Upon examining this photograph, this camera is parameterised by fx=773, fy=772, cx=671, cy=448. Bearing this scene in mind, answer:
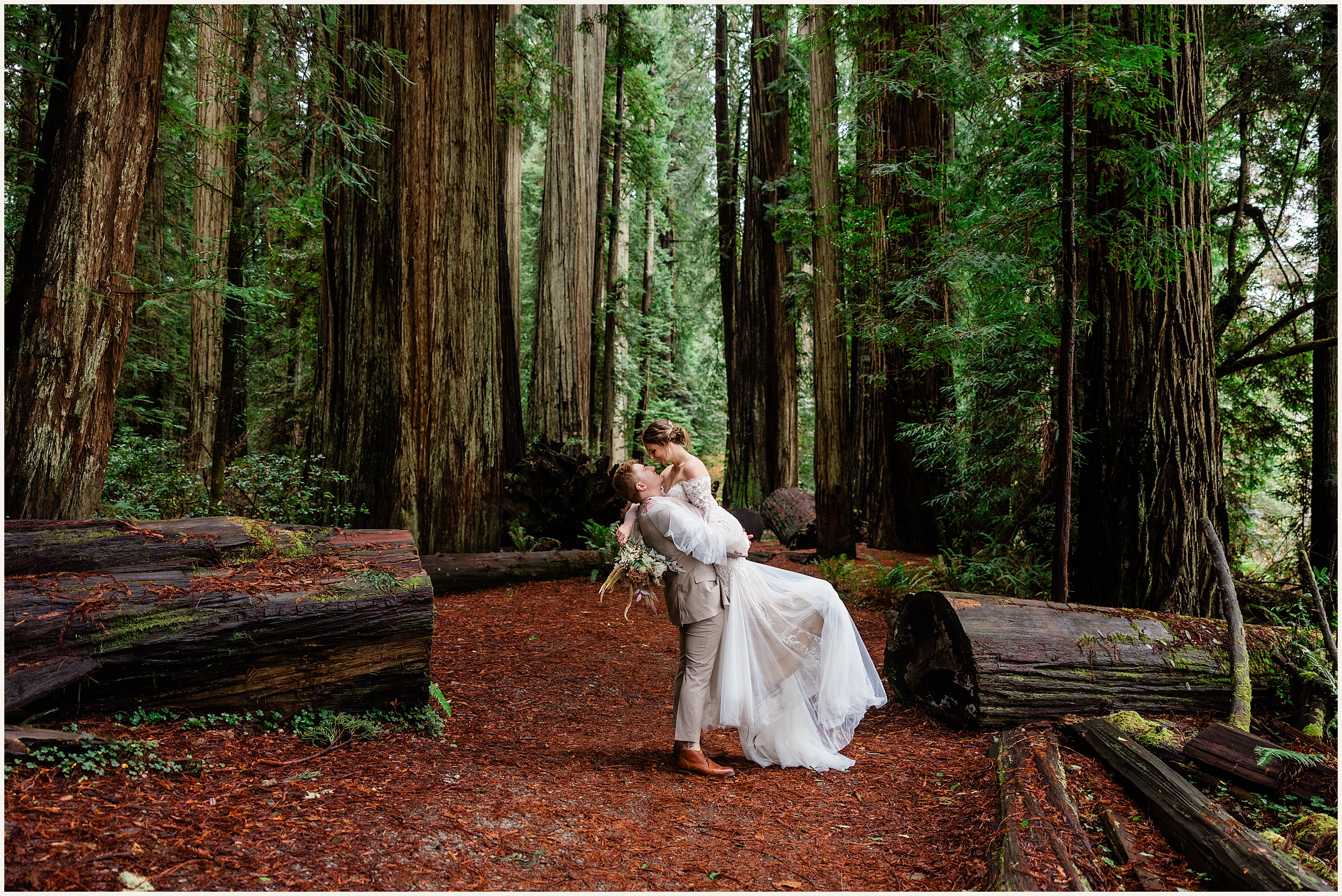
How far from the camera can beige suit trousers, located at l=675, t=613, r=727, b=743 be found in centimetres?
452

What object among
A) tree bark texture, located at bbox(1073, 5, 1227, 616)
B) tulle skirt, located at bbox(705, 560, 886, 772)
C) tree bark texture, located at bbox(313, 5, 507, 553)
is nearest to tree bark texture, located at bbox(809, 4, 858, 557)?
tree bark texture, located at bbox(1073, 5, 1227, 616)

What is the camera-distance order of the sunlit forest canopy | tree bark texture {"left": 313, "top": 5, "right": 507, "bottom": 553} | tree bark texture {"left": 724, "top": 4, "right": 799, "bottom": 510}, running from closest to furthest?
1. the sunlit forest canopy
2. tree bark texture {"left": 313, "top": 5, "right": 507, "bottom": 553}
3. tree bark texture {"left": 724, "top": 4, "right": 799, "bottom": 510}

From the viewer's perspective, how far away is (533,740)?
4.89 m

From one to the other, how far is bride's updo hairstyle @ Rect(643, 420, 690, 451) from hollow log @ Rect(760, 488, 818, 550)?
286 inches

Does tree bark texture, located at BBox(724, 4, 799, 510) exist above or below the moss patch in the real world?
above

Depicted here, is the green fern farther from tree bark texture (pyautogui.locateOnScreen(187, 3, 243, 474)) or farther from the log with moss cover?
tree bark texture (pyautogui.locateOnScreen(187, 3, 243, 474))

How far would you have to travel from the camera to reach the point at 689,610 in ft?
15.3

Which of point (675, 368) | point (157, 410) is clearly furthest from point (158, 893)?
point (675, 368)

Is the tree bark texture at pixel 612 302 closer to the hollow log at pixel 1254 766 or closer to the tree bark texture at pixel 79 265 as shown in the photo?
the tree bark texture at pixel 79 265

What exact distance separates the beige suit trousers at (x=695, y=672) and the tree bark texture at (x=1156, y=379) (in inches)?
142

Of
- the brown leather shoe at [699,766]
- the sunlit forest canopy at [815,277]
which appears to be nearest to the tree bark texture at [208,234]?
the sunlit forest canopy at [815,277]

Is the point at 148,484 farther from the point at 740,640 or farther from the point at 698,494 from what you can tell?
the point at 740,640

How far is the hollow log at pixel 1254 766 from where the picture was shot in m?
3.48

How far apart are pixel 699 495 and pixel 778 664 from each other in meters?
1.16
